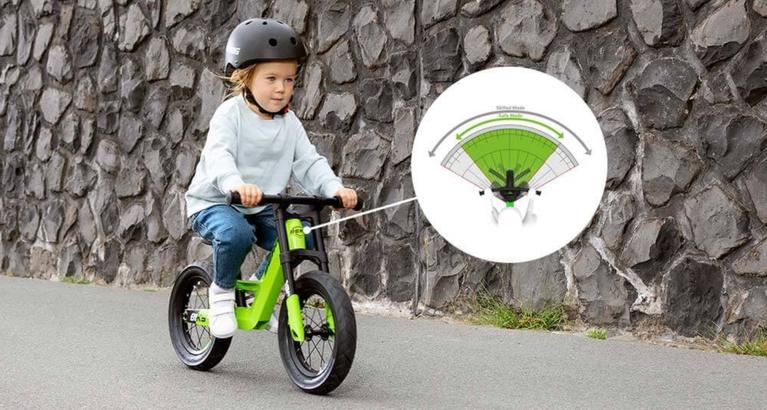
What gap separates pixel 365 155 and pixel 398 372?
237 centimetres

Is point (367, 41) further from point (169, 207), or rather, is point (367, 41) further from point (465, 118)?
point (169, 207)

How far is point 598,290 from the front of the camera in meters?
6.30

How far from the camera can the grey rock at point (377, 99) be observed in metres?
7.29

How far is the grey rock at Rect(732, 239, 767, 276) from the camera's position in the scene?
5.68 metres

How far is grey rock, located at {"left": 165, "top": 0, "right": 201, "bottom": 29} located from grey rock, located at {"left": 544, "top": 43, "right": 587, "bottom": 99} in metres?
3.43

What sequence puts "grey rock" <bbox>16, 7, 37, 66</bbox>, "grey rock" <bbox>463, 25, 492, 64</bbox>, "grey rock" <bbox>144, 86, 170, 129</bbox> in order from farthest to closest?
1. "grey rock" <bbox>16, 7, 37, 66</bbox>
2. "grey rock" <bbox>144, 86, 170, 129</bbox>
3. "grey rock" <bbox>463, 25, 492, 64</bbox>

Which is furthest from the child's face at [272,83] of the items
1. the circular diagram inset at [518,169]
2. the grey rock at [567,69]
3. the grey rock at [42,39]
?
the grey rock at [42,39]

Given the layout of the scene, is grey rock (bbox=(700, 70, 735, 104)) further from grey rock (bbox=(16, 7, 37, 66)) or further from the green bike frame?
grey rock (bbox=(16, 7, 37, 66))

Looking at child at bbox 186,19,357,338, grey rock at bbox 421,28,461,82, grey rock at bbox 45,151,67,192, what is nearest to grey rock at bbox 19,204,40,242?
grey rock at bbox 45,151,67,192

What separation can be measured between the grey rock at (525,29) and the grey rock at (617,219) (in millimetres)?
965

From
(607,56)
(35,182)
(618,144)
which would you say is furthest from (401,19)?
(35,182)

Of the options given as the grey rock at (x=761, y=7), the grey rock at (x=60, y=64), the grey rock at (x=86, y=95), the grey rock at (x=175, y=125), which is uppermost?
the grey rock at (x=60, y=64)

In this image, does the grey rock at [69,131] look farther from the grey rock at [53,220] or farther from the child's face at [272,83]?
the child's face at [272,83]

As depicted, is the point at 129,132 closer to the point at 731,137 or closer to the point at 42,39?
the point at 42,39
